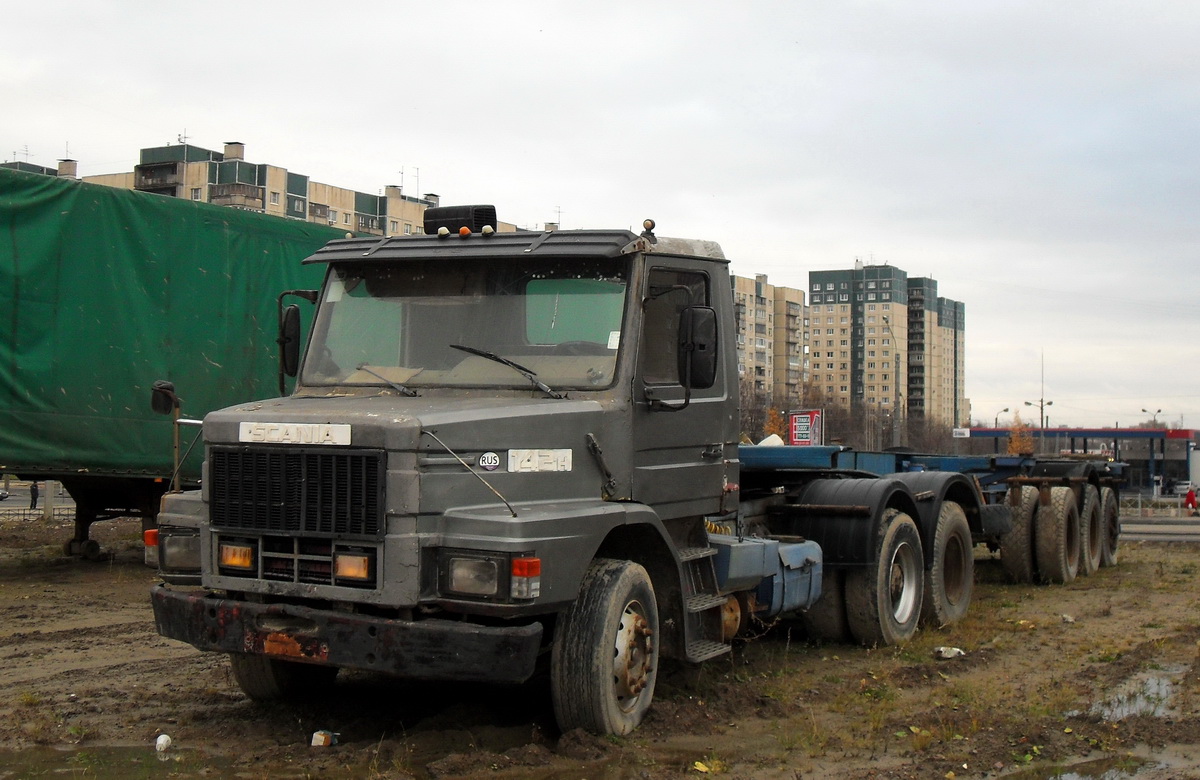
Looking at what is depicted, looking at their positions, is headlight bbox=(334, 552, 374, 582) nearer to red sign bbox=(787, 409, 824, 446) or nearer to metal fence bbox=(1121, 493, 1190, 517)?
red sign bbox=(787, 409, 824, 446)

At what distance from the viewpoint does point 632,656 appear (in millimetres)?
6391

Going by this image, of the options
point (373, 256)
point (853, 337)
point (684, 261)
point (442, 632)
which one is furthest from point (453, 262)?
point (853, 337)

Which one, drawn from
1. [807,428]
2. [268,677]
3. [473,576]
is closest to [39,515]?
[807,428]

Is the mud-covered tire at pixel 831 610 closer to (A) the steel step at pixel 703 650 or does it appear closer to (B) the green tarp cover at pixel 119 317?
(A) the steel step at pixel 703 650

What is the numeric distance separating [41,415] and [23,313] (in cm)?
100

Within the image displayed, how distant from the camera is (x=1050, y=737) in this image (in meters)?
6.55

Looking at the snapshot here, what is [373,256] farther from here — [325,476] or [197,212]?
[197,212]

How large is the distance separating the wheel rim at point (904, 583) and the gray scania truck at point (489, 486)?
1.50 m

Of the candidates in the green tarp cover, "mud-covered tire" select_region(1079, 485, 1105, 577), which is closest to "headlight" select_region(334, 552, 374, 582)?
the green tarp cover

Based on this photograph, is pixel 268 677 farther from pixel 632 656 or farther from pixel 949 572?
pixel 949 572

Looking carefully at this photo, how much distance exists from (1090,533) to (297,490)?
1259cm

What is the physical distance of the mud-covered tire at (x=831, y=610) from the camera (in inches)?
373

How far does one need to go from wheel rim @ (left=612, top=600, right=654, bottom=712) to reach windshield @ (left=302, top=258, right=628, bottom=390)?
127cm

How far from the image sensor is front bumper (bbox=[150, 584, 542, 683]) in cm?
566
